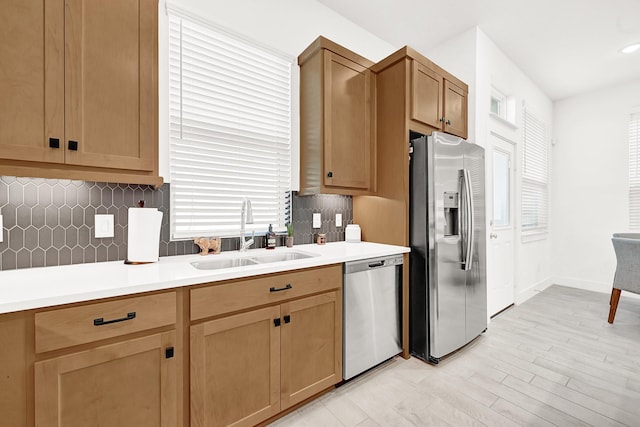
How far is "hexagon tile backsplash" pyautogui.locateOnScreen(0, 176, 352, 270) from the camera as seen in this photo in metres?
1.42

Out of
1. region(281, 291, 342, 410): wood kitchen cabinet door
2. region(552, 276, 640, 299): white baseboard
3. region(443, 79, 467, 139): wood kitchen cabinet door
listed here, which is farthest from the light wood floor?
region(443, 79, 467, 139): wood kitchen cabinet door

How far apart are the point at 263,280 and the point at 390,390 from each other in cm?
126

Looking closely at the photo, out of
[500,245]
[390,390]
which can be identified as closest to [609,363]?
[500,245]

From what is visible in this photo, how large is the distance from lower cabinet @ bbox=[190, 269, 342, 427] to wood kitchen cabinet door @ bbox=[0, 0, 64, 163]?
1076 mm

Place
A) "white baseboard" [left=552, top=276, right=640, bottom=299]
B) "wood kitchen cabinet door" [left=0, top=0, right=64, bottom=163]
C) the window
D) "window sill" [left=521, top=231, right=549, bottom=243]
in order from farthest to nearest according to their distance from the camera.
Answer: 1. "white baseboard" [left=552, top=276, right=640, bottom=299]
2. "window sill" [left=521, top=231, right=549, bottom=243]
3. the window
4. "wood kitchen cabinet door" [left=0, top=0, right=64, bottom=163]

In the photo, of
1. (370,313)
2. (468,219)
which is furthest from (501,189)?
(370,313)

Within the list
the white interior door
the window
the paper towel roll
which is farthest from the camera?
the window

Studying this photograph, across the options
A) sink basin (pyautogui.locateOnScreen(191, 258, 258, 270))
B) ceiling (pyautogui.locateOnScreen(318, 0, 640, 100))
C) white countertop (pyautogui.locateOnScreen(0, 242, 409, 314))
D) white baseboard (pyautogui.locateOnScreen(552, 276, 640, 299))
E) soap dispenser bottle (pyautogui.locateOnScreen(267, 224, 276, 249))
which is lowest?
white baseboard (pyautogui.locateOnScreen(552, 276, 640, 299))

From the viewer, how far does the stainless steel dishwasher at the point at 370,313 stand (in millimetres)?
1951

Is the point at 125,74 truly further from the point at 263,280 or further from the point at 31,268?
the point at 263,280

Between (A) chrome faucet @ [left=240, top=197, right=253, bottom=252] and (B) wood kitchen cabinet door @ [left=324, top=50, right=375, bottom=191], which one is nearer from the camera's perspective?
(A) chrome faucet @ [left=240, top=197, right=253, bottom=252]

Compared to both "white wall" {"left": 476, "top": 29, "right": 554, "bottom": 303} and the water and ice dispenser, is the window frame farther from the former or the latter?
the water and ice dispenser

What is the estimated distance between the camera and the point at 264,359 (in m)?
1.55

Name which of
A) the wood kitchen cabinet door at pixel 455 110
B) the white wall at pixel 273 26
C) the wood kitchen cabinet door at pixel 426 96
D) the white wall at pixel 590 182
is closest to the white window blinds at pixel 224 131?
the white wall at pixel 273 26
